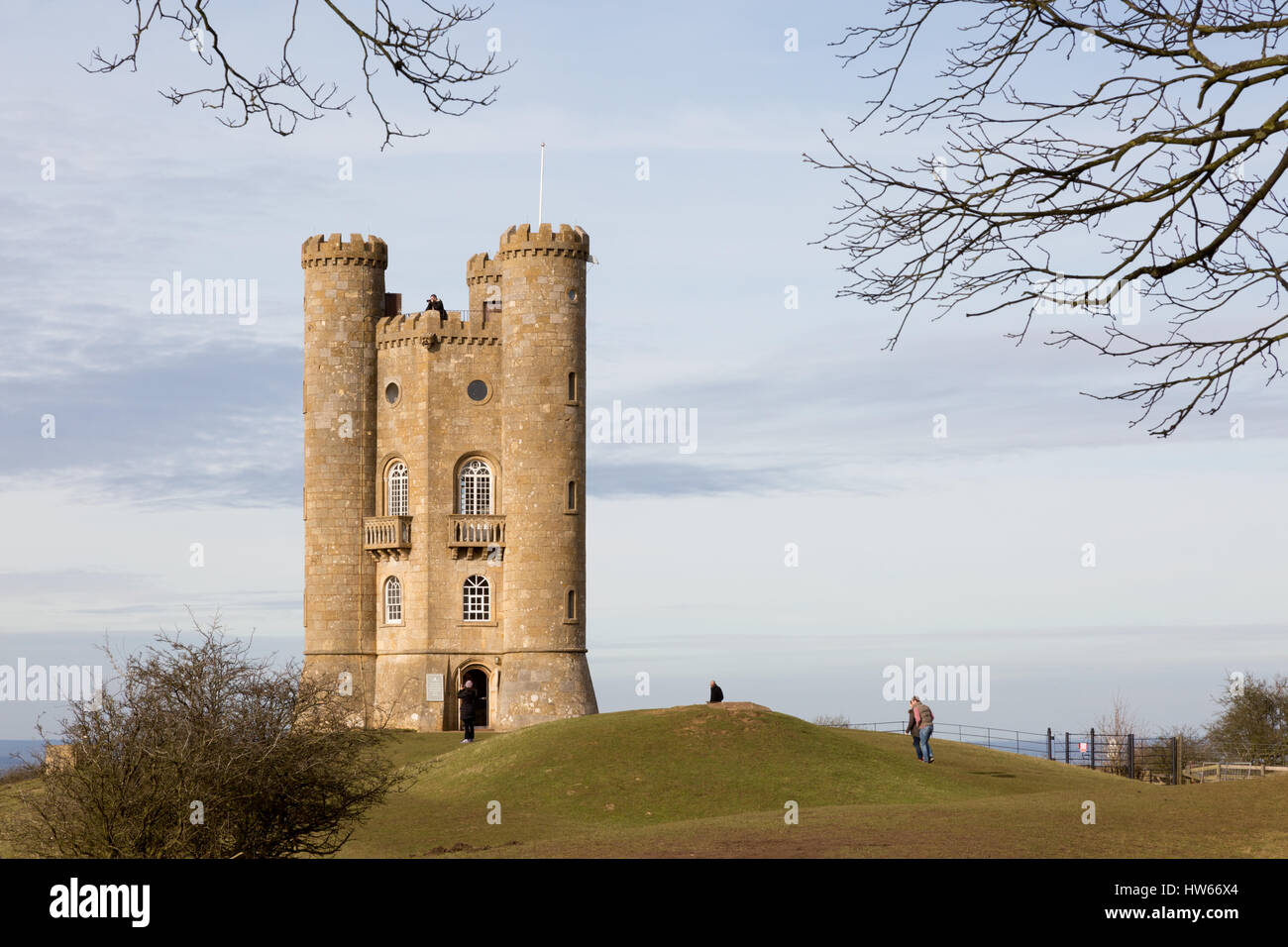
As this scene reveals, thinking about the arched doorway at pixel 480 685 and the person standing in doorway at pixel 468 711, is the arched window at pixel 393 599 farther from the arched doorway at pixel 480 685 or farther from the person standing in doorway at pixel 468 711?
the person standing in doorway at pixel 468 711

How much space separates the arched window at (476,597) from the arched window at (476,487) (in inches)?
110

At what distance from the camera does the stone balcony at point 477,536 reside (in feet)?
202

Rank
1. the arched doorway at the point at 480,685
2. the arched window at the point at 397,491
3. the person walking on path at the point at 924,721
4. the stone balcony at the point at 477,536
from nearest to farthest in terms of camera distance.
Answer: the person walking on path at the point at 924,721 < the stone balcony at the point at 477,536 < the arched doorway at the point at 480,685 < the arched window at the point at 397,491

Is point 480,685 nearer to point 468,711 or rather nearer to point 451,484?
point 451,484

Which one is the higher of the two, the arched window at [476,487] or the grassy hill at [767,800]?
the arched window at [476,487]

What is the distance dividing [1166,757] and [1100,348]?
41.4 m

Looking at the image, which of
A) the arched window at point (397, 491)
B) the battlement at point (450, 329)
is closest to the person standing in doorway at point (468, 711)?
the arched window at point (397, 491)

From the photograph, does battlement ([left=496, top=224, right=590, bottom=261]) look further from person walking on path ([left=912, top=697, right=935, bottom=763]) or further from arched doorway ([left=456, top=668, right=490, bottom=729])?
person walking on path ([left=912, top=697, right=935, bottom=763])

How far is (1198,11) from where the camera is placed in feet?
50.0

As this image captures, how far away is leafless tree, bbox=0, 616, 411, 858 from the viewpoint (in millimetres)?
20234

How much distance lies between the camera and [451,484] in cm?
6247
